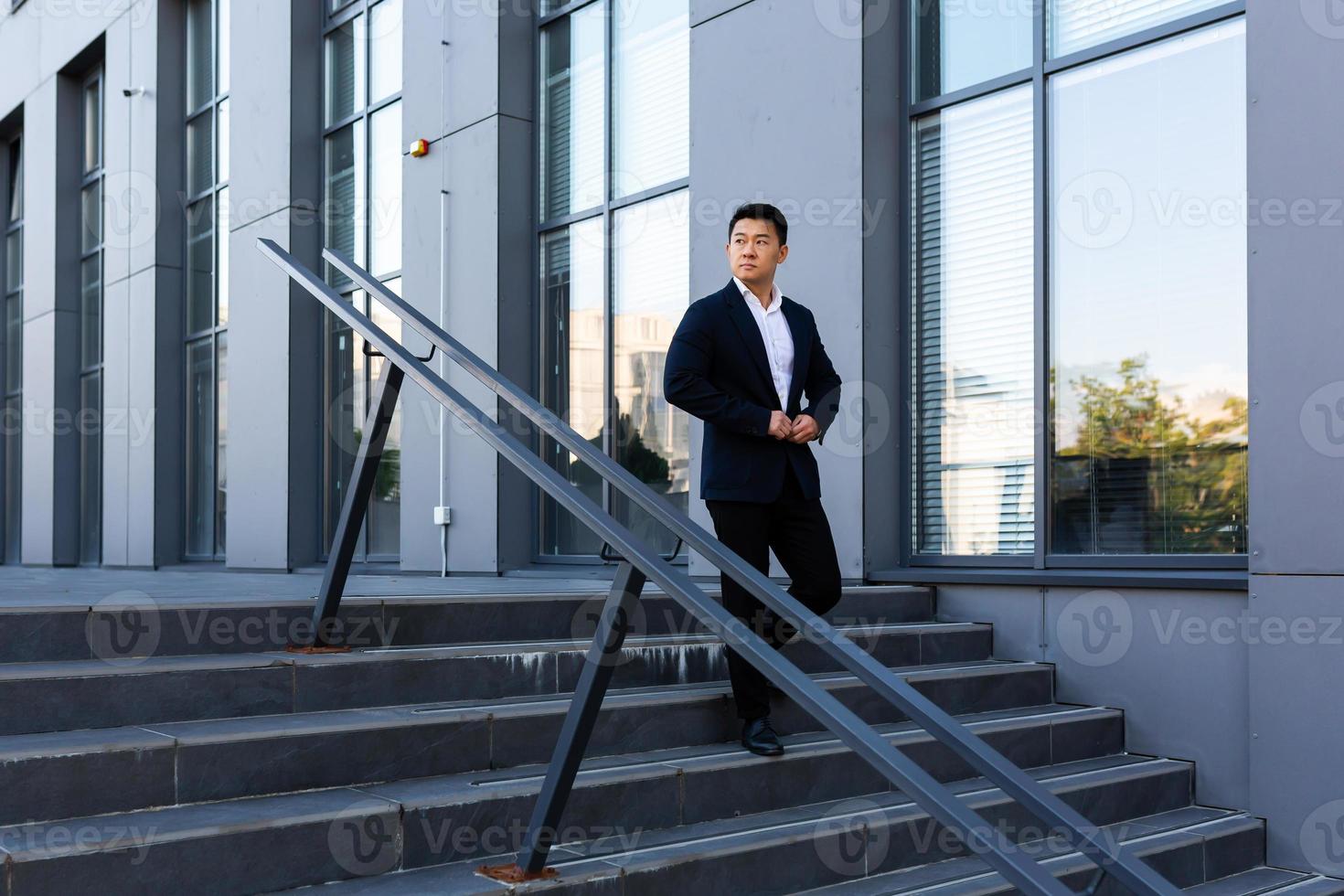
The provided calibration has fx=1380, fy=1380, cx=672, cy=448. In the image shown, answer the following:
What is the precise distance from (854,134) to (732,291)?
2.17m

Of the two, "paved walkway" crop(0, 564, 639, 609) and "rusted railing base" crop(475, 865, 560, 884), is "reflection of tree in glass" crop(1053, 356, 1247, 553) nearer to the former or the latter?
"paved walkway" crop(0, 564, 639, 609)

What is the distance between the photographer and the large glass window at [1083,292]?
206 inches

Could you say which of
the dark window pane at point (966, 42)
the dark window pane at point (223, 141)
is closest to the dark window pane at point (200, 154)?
the dark window pane at point (223, 141)

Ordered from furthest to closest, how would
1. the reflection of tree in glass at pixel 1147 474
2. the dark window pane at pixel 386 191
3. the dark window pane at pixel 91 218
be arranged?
the dark window pane at pixel 91 218, the dark window pane at pixel 386 191, the reflection of tree in glass at pixel 1147 474

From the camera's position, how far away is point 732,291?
4363 mm

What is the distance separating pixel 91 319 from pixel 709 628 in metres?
12.8

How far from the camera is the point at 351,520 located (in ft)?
13.3

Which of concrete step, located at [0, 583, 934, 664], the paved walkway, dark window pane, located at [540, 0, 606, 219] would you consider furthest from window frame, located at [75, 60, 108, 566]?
concrete step, located at [0, 583, 934, 664]

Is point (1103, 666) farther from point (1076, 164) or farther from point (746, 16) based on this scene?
point (746, 16)

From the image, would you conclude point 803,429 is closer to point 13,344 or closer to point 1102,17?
point 1102,17

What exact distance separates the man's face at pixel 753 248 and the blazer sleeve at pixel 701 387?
7.2 inches

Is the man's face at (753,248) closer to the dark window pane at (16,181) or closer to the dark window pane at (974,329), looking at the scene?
the dark window pane at (974,329)

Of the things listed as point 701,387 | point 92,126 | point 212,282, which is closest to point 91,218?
point 92,126

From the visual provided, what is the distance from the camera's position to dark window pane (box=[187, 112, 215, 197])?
12.1 m
